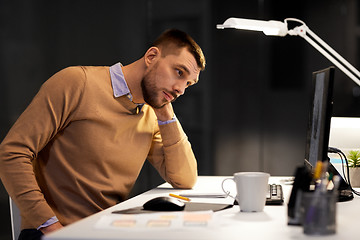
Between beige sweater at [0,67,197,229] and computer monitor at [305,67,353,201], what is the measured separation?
55 cm

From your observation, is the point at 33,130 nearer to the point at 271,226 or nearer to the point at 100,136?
the point at 100,136

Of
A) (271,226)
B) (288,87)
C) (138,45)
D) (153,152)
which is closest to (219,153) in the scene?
(288,87)

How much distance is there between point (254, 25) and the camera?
6.84 feet

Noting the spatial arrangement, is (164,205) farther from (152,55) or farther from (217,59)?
(217,59)

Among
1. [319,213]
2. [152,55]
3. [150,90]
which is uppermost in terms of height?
[152,55]

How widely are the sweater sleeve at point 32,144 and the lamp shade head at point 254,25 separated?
2.44 ft

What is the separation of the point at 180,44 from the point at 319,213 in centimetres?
101

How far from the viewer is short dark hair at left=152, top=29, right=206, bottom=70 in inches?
75.2

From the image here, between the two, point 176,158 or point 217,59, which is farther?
point 217,59

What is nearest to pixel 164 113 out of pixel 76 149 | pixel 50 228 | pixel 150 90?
pixel 150 90

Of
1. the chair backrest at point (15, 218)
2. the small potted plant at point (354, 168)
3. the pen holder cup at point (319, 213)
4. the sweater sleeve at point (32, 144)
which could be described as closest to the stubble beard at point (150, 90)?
the sweater sleeve at point (32, 144)

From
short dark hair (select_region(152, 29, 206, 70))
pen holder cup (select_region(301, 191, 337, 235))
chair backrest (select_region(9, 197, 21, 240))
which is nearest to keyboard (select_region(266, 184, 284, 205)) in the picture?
pen holder cup (select_region(301, 191, 337, 235))

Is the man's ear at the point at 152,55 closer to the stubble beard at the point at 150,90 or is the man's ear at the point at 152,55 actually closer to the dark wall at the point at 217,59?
the stubble beard at the point at 150,90

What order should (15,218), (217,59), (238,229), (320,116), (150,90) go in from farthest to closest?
1. (217,59)
2. (150,90)
3. (15,218)
4. (320,116)
5. (238,229)
